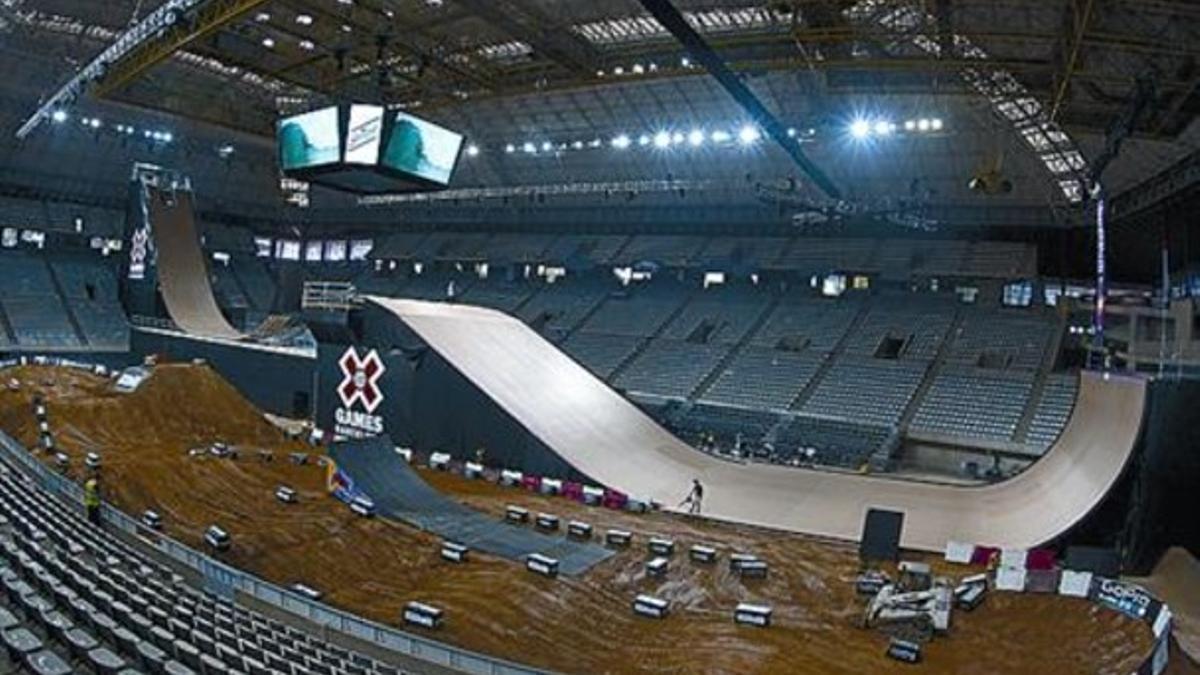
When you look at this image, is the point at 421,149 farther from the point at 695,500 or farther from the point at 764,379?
the point at 764,379

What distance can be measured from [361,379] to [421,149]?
4.79 m

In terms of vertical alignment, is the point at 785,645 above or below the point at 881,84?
below

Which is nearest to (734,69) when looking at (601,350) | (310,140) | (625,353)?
→ (310,140)

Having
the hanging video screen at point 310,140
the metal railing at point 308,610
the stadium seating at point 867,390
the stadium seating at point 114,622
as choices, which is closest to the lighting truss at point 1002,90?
the stadium seating at point 867,390

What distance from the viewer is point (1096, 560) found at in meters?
14.2

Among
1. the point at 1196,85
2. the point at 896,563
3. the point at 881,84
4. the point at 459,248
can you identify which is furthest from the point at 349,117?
the point at 459,248

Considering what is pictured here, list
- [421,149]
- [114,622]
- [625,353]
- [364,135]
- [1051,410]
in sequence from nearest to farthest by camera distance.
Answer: [114,622] → [364,135] → [421,149] → [1051,410] → [625,353]

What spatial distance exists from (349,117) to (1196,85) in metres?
17.0

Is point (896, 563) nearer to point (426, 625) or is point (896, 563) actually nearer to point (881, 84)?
point (426, 625)

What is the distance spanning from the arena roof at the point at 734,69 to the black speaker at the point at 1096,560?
936cm

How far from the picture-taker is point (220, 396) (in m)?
24.0

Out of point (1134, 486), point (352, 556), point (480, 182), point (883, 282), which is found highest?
point (480, 182)

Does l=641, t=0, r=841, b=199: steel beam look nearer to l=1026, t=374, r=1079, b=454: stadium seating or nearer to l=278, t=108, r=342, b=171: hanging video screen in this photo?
l=278, t=108, r=342, b=171: hanging video screen

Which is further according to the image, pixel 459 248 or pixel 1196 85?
pixel 459 248
